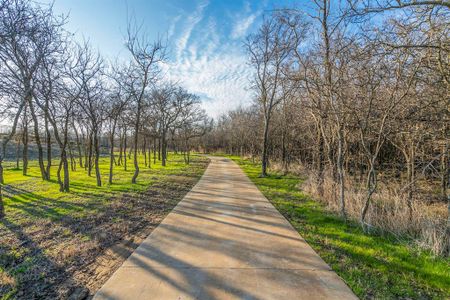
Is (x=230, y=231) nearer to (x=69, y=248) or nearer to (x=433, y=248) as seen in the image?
(x=69, y=248)

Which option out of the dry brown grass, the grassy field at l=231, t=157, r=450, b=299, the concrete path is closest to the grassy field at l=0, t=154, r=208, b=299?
the concrete path

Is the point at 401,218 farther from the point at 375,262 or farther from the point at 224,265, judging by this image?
the point at 224,265

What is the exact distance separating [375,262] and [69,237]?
5719 mm

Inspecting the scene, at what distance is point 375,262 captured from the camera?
11.7ft

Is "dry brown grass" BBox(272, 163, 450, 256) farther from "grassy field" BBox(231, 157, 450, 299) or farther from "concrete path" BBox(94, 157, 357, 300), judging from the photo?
"concrete path" BBox(94, 157, 357, 300)

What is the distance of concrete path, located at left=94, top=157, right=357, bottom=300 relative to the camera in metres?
2.70

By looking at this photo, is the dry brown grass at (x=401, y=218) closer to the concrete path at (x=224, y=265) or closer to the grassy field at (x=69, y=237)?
the concrete path at (x=224, y=265)

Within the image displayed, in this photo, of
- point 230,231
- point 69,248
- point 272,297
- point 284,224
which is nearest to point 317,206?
point 284,224

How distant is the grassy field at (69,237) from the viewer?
3000 millimetres

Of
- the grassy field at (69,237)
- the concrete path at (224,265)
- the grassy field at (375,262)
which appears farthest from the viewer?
the grassy field at (69,237)

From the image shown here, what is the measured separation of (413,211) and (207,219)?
15.6 ft

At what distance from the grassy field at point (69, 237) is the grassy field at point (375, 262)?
3.46 m

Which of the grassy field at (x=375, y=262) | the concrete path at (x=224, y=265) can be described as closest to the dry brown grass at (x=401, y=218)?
the grassy field at (x=375, y=262)

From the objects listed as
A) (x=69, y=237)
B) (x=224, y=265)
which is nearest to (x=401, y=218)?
(x=224, y=265)
